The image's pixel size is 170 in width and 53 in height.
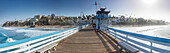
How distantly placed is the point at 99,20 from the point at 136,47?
1124 cm

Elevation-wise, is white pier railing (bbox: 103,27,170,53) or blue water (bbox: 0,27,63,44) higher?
white pier railing (bbox: 103,27,170,53)

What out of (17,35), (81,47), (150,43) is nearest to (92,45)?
(81,47)

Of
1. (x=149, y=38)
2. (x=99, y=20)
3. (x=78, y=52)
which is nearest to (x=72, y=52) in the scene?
(x=78, y=52)

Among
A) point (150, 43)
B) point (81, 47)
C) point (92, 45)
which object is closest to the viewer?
point (150, 43)

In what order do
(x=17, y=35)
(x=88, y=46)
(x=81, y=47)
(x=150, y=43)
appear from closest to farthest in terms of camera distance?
(x=150, y=43), (x=81, y=47), (x=88, y=46), (x=17, y=35)

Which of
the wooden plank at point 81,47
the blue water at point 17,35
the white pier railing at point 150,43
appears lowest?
the blue water at point 17,35

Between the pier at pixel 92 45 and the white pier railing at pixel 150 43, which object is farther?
the pier at pixel 92 45

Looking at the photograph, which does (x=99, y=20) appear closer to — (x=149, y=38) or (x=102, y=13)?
(x=102, y=13)

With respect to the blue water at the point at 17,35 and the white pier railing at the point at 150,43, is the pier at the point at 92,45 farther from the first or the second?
the blue water at the point at 17,35

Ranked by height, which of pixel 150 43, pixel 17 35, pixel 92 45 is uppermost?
pixel 150 43

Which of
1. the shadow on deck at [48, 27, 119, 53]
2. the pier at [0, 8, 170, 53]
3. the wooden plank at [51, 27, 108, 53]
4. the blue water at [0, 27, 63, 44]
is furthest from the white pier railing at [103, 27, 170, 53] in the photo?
the blue water at [0, 27, 63, 44]

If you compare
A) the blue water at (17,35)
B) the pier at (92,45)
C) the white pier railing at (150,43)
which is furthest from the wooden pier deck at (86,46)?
the blue water at (17,35)

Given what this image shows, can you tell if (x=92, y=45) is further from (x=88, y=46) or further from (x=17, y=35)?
(x=17, y=35)

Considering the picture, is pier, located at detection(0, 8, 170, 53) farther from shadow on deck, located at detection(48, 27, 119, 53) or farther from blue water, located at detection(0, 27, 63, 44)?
blue water, located at detection(0, 27, 63, 44)
